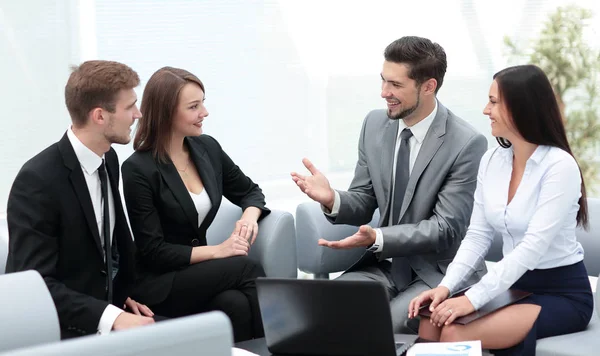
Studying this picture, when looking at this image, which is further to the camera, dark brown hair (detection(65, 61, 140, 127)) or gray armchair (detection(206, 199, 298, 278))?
gray armchair (detection(206, 199, 298, 278))

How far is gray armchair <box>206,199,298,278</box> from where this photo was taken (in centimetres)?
331

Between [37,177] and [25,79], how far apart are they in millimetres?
1475

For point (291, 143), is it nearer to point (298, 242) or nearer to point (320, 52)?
point (320, 52)

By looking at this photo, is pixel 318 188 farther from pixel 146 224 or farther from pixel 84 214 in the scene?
pixel 84 214

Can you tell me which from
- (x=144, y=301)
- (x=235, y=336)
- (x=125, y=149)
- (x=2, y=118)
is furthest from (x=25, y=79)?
(x=235, y=336)

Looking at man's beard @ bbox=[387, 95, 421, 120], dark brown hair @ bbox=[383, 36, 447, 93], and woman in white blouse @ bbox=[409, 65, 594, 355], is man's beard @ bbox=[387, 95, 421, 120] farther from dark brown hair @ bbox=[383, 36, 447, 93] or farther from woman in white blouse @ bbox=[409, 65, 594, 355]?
woman in white blouse @ bbox=[409, 65, 594, 355]

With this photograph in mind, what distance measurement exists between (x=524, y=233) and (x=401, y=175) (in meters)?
0.63

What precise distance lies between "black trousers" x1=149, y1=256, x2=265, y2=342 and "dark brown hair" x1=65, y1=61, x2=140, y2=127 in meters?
0.69

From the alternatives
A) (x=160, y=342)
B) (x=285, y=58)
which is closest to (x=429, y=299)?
(x=160, y=342)

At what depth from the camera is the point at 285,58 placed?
4.77m

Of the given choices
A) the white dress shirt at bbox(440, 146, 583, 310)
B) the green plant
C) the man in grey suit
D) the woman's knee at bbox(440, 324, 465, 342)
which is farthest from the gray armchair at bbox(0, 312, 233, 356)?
the green plant

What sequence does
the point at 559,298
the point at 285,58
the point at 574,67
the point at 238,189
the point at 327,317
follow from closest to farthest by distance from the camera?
the point at 327,317 < the point at 559,298 < the point at 238,189 < the point at 285,58 < the point at 574,67

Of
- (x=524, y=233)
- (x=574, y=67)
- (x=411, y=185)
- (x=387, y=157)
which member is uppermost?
(x=574, y=67)

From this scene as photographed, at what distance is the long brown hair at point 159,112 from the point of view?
3.13 metres
